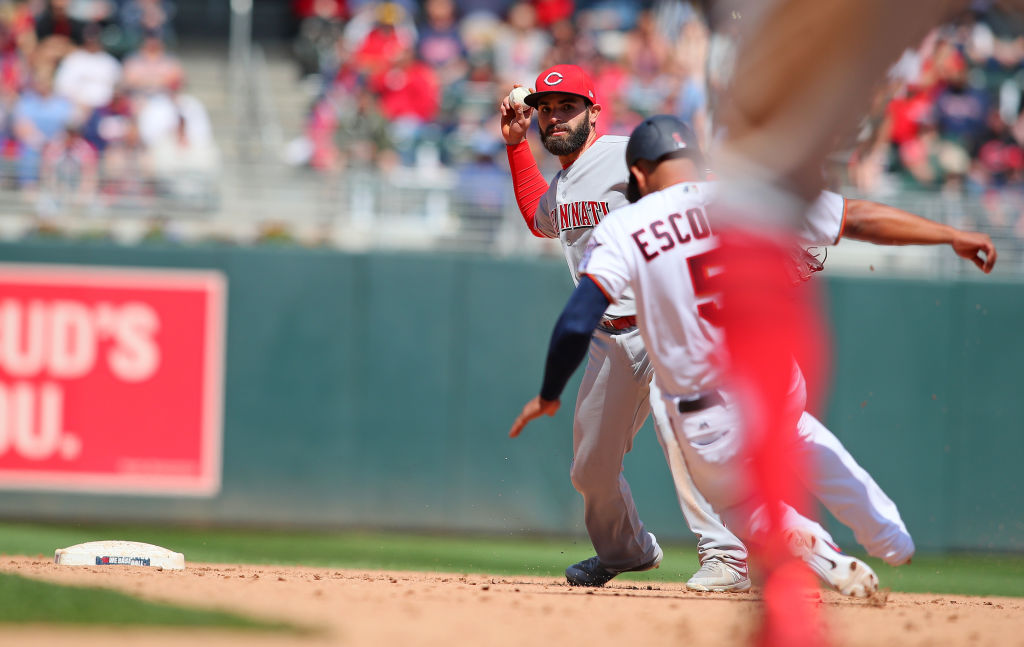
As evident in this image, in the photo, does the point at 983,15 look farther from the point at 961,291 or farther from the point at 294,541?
the point at 294,541

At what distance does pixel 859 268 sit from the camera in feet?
29.3

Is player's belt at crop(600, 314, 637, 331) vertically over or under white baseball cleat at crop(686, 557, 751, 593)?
over

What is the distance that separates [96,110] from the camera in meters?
10.6

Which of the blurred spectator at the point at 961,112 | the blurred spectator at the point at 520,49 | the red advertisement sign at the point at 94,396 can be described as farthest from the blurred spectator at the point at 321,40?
the blurred spectator at the point at 961,112

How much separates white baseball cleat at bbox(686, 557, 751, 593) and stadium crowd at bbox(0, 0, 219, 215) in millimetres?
5121

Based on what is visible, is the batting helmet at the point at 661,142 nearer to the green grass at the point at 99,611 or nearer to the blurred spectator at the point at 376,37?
the green grass at the point at 99,611

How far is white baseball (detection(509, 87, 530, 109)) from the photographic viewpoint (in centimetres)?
576

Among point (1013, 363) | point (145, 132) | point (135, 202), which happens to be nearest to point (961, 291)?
point (1013, 363)

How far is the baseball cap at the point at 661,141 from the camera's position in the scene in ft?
14.5

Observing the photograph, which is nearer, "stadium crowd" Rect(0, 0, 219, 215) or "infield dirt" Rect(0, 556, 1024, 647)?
"infield dirt" Rect(0, 556, 1024, 647)

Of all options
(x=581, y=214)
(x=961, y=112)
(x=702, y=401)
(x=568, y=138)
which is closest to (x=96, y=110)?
(x=568, y=138)

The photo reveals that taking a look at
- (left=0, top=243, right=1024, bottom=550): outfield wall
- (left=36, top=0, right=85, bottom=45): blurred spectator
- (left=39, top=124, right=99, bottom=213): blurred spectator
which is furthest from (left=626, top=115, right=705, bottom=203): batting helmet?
(left=36, top=0, right=85, bottom=45): blurred spectator

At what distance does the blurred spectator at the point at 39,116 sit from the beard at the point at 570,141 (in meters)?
6.12

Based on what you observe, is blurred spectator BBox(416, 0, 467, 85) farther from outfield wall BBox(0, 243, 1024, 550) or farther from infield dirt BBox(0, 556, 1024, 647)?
infield dirt BBox(0, 556, 1024, 647)
